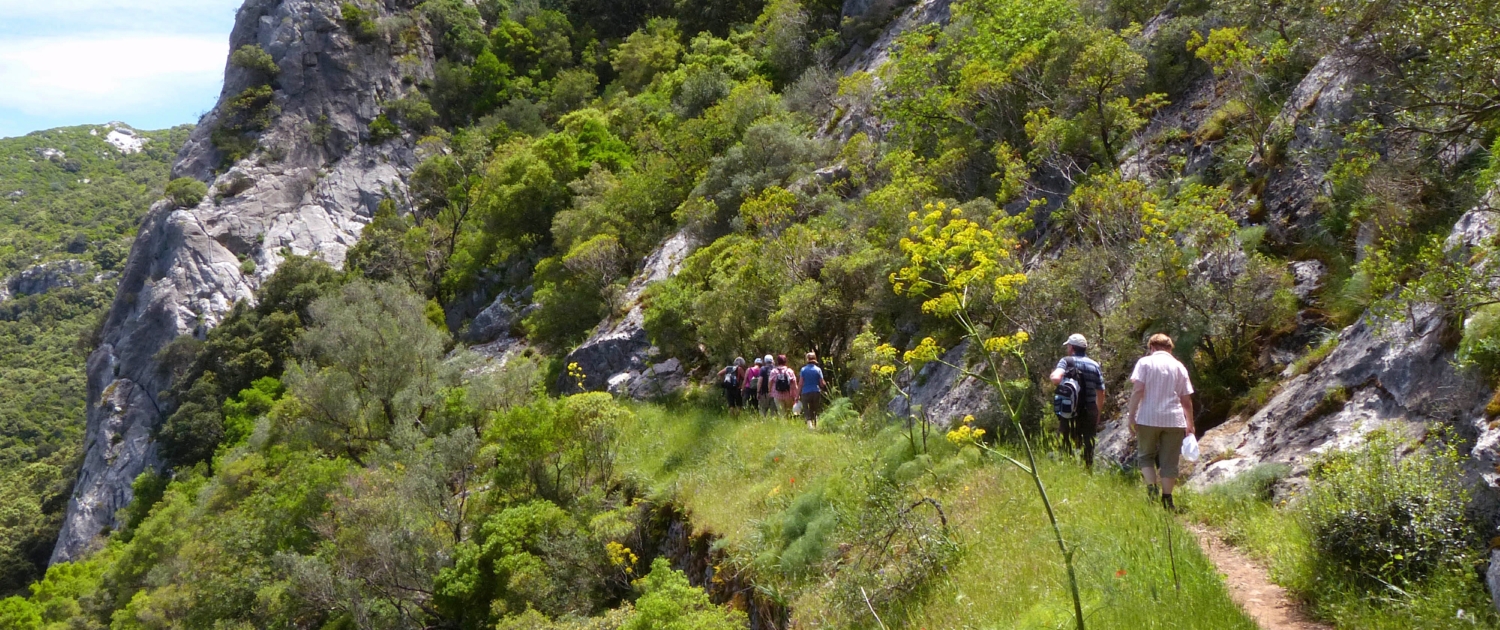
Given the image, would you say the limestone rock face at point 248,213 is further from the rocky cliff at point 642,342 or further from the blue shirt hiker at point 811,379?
the blue shirt hiker at point 811,379

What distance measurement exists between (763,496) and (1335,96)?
24.4 feet

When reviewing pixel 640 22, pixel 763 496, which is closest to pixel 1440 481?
pixel 763 496

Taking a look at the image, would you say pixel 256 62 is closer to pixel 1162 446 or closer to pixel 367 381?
pixel 367 381

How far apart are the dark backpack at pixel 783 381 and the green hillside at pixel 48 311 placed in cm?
4682

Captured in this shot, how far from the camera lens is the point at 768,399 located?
13000mm

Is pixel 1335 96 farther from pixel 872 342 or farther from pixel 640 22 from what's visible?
pixel 640 22

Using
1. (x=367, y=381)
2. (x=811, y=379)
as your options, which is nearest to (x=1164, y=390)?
(x=811, y=379)

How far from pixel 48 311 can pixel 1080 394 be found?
91796 millimetres

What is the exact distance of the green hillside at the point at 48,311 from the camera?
4316 centimetres

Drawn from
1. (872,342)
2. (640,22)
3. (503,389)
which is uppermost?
(640,22)

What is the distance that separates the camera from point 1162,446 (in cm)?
588

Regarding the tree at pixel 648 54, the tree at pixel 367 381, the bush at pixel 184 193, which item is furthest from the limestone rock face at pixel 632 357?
the bush at pixel 184 193

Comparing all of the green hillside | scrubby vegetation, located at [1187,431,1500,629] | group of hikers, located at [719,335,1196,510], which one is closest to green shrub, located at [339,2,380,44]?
the green hillside

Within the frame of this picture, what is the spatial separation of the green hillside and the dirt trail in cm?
5310
